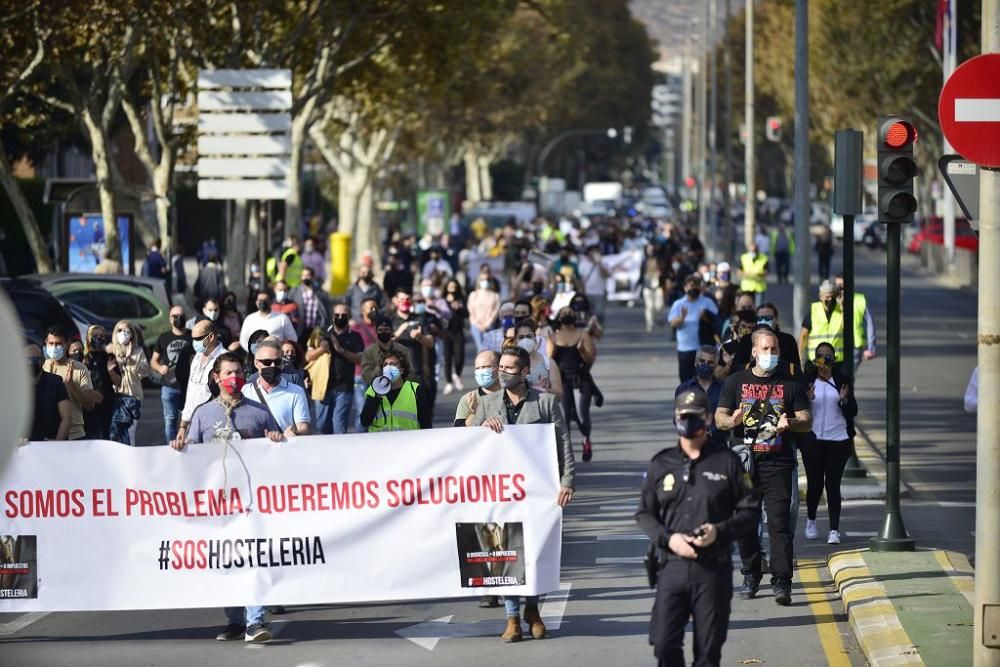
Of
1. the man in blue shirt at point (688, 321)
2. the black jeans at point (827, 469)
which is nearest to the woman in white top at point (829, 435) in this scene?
the black jeans at point (827, 469)

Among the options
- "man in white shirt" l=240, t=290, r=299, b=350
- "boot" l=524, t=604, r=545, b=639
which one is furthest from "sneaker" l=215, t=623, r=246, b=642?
"man in white shirt" l=240, t=290, r=299, b=350

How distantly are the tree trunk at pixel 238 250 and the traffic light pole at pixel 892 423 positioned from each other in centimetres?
2513

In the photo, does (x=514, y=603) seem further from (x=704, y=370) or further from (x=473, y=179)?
(x=473, y=179)

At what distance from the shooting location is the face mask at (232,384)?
36.6 feet

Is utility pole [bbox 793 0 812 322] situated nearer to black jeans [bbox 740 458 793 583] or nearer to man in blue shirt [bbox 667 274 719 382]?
man in blue shirt [bbox 667 274 719 382]

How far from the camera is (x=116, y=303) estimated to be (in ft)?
85.6

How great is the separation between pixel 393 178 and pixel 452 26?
39435mm

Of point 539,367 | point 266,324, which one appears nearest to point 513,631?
point 539,367

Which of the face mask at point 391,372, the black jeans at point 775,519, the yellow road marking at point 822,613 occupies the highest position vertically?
the face mask at point 391,372

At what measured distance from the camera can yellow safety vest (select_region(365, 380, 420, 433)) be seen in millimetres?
12906

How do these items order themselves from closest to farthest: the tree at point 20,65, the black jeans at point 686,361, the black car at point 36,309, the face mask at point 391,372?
the face mask at point 391,372, the black car at point 36,309, the black jeans at point 686,361, the tree at point 20,65

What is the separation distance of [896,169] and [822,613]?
368 cm

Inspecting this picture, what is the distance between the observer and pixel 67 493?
1107 cm

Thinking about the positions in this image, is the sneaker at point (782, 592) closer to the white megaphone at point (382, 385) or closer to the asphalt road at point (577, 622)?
the asphalt road at point (577, 622)
